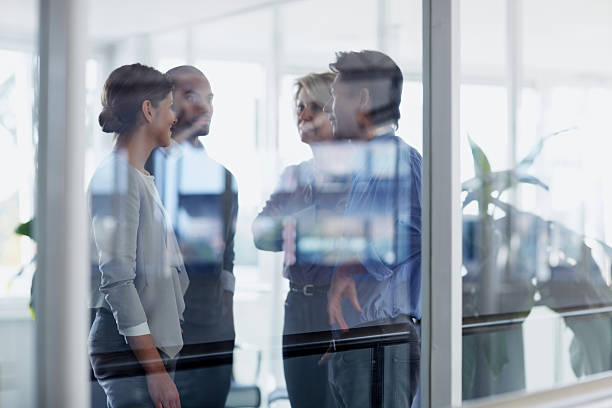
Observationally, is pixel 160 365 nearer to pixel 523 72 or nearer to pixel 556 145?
pixel 556 145

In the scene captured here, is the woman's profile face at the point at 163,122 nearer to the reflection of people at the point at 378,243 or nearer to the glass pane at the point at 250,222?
the glass pane at the point at 250,222

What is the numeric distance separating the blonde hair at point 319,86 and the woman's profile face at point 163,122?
0.51 metres

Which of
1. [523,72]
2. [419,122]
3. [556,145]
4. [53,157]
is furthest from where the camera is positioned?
[523,72]

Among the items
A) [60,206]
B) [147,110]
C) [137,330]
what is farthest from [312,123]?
[60,206]

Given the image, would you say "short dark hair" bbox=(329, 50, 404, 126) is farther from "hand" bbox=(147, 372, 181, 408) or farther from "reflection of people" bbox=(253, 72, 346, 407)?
"hand" bbox=(147, 372, 181, 408)

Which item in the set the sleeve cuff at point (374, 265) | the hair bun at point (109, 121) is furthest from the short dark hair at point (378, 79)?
the hair bun at point (109, 121)

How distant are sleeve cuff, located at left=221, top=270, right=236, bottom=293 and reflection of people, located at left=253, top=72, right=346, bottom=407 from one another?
138 millimetres

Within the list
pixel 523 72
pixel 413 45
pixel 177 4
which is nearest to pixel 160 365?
pixel 413 45

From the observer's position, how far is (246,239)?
2.09 meters

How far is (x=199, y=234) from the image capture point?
6.55 feet

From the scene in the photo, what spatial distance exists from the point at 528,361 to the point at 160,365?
Result: 1526 millimetres

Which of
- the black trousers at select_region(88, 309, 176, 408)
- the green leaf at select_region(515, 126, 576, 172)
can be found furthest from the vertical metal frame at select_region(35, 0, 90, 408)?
the green leaf at select_region(515, 126, 576, 172)

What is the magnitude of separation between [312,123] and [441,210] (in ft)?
1.70

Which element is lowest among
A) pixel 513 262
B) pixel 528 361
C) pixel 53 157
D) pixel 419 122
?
pixel 528 361
